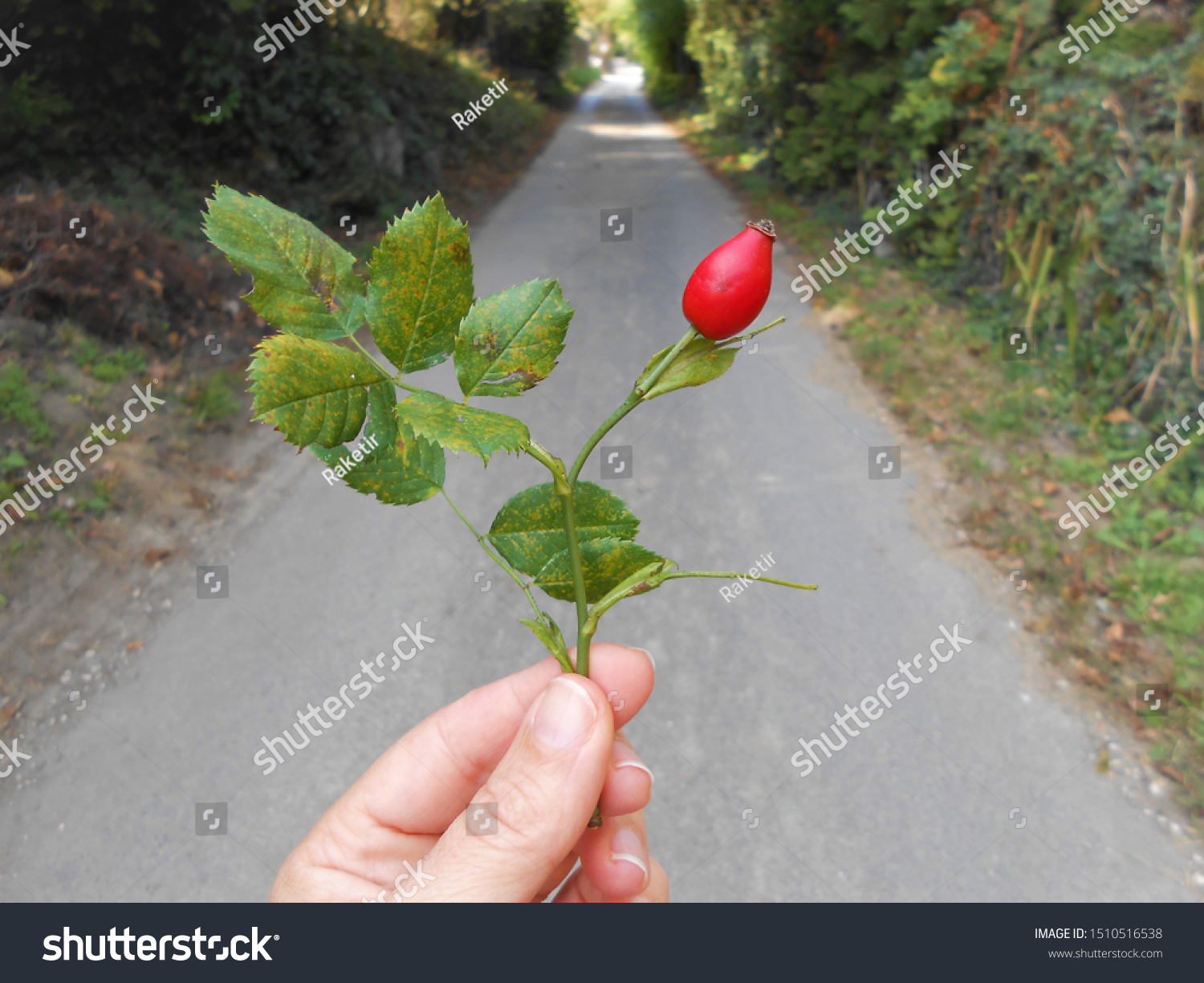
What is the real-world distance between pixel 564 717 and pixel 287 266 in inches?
32.9

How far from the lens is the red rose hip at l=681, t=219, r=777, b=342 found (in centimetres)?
78

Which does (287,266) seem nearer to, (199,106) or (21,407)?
(21,407)

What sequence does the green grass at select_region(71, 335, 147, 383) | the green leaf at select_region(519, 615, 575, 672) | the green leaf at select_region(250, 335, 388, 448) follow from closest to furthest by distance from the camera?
the green leaf at select_region(250, 335, 388, 448), the green leaf at select_region(519, 615, 575, 672), the green grass at select_region(71, 335, 147, 383)

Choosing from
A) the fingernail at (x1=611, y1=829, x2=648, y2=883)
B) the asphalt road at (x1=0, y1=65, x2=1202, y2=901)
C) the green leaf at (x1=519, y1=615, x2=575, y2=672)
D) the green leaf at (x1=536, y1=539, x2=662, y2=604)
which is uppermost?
the green leaf at (x1=536, y1=539, x2=662, y2=604)

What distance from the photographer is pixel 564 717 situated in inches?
49.8

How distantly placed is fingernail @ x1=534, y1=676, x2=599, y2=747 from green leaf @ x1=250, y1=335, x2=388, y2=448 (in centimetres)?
66

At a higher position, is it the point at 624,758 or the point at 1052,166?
the point at 624,758

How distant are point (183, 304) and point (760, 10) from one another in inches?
521

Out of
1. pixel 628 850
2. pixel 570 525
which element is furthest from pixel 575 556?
pixel 628 850

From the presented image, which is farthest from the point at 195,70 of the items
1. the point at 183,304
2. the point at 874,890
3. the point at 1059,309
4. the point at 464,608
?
the point at 874,890

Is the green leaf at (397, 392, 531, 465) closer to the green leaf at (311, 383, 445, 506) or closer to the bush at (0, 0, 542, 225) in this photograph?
the green leaf at (311, 383, 445, 506)

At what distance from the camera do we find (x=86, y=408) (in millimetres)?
4773

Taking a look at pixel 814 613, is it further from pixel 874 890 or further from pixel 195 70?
pixel 195 70

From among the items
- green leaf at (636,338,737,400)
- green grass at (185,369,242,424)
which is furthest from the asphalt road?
green leaf at (636,338,737,400)
